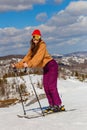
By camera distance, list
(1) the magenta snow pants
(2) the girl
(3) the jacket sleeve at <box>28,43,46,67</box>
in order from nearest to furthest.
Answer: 1. (3) the jacket sleeve at <box>28,43,46,67</box>
2. (2) the girl
3. (1) the magenta snow pants

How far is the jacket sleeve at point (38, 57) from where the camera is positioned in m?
12.0

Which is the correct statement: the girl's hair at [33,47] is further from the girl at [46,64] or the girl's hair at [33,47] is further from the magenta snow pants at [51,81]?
the magenta snow pants at [51,81]

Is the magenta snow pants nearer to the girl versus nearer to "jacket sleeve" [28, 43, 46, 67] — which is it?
the girl

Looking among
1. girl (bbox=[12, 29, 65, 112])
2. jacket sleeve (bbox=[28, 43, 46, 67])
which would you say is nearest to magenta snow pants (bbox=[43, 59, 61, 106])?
girl (bbox=[12, 29, 65, 112])

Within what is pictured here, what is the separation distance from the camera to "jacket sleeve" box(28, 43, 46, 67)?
471 inches

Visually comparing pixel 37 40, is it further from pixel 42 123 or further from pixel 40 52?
pixel 42 123

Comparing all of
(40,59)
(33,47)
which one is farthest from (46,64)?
(33,47)

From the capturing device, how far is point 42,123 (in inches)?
411

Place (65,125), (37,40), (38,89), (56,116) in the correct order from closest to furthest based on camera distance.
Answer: (65,125) < (56,116) < (37,40) < (38,89)

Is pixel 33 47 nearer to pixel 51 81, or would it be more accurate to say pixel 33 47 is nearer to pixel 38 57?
pixel 38 57

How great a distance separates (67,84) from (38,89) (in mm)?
1806

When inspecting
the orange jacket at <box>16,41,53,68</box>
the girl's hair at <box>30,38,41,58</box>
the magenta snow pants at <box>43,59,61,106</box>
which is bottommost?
the magenta snow pants at <box>43,59,61,106</box>

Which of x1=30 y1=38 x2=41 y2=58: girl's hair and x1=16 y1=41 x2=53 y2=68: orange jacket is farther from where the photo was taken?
x1=30 y1=38 x2=41 y2=58: girl's hair

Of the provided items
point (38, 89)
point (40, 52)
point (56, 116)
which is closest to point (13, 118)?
point (56, 116)
